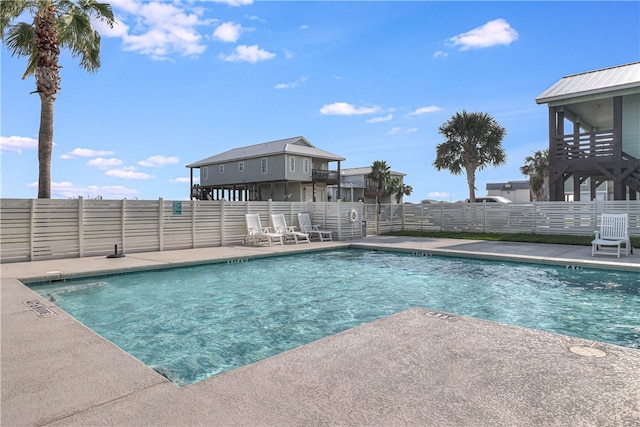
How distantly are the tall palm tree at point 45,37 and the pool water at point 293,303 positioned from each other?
6341mm

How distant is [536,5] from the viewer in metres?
9.90

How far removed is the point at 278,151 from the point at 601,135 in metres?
20.5

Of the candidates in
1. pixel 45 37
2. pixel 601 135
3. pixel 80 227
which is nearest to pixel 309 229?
pixel 80 227

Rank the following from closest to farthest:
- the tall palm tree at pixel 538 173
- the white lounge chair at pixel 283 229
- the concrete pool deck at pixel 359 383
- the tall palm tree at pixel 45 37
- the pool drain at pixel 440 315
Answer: the concrete pool deck at pixel 359 383 → the pool drain at pixel 440 315 → the tall palm tree at pixel 45 37 → the white lounge chair at pixel 283 229 → the tall palm tree at pixel 538 173

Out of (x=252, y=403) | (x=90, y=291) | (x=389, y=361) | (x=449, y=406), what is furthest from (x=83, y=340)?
(x=90, y=291)

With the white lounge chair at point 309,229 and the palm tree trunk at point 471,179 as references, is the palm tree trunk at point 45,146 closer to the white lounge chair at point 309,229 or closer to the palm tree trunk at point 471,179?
the white lounge chair at point 309,229

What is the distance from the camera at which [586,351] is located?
10.4ft

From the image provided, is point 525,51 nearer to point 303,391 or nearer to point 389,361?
point 389,361

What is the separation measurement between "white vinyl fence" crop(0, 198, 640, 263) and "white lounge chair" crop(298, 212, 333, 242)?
1.14 ft

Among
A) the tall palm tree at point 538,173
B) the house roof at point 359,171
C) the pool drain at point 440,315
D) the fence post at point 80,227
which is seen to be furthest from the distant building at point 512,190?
the pool drain at point 440,315

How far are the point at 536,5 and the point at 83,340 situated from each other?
1195 centimetres

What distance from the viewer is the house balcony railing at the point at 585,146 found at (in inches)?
601

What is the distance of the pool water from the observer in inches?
171

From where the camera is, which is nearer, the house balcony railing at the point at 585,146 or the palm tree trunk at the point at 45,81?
the palm tree trunk at the point at 45,81
